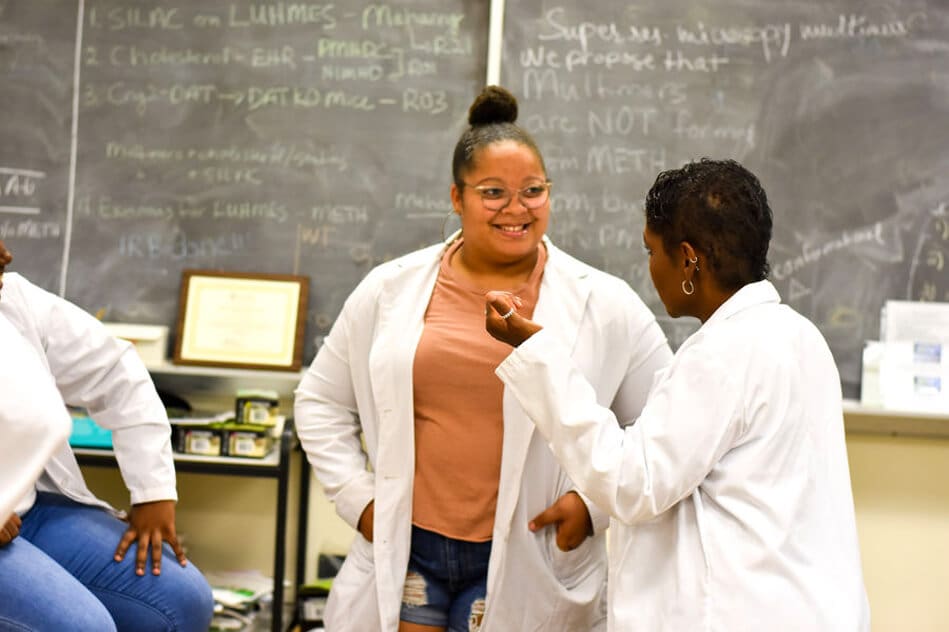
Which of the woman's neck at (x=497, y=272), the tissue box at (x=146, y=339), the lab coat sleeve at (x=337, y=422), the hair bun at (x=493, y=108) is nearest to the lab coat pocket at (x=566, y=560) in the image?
the lab coat sleeve at (x=337, y=422)

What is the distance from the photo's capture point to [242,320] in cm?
→ 333

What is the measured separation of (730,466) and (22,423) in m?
0.94

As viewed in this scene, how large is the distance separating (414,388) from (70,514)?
70 cm

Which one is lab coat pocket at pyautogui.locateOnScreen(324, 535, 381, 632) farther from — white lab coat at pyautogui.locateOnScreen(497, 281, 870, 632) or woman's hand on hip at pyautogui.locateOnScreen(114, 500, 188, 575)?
white lab coat at pyautogui.locateOnScreen(497, 281, 870, 632)

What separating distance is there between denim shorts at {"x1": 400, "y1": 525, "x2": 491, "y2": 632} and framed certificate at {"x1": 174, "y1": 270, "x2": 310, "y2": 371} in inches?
52.3

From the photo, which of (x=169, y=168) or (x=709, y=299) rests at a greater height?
(x=169, y=168)

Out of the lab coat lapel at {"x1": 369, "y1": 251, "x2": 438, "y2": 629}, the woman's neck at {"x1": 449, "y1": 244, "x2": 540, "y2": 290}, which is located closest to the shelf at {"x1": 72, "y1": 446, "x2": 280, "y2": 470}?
the lab coat lapel at {"x1": 369, "y1": 251, "x2": 438, "y2": 629}

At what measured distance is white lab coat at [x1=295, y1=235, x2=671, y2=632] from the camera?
2.02 metres

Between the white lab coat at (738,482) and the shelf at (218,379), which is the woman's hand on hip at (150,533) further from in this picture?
the shelf at (218,379)

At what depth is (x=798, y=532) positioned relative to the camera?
4.76ft

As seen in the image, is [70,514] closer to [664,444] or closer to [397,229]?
[664,444]

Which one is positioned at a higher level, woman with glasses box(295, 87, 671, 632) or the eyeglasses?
the eyeglasses


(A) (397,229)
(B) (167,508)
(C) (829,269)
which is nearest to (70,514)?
(B) (167,508)

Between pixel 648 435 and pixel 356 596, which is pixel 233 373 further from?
pixel 648 435
